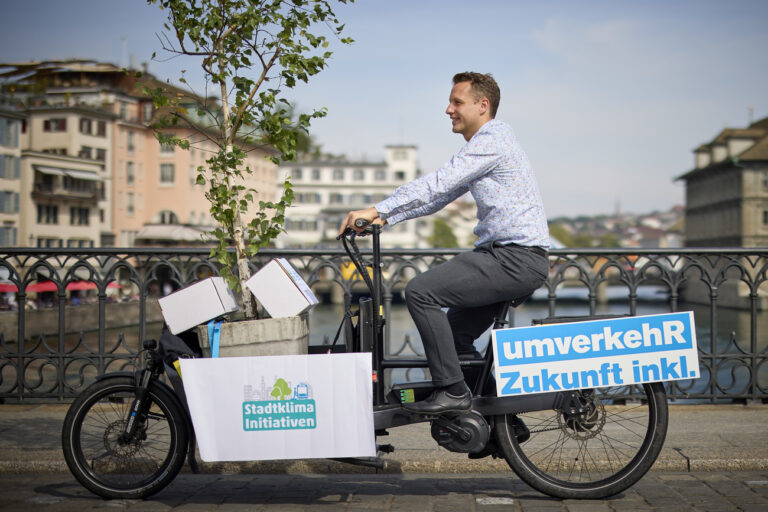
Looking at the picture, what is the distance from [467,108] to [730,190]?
283 feet

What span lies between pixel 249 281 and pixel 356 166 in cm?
13000

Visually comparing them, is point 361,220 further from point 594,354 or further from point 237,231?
point 594,354

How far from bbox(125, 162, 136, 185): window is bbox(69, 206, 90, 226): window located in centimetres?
1033

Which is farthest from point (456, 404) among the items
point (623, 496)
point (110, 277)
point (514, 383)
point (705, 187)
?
point (705, 187)

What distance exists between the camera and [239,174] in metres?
5.09

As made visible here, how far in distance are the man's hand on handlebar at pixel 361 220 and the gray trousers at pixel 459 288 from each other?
0.35 metres

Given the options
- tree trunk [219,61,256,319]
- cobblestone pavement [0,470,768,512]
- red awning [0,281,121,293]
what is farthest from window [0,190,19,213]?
tree trunk [219,61,256,319]

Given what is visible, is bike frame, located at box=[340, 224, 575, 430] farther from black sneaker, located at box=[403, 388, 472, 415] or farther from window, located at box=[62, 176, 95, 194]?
window, located at box=[62, 176, 95, 194]

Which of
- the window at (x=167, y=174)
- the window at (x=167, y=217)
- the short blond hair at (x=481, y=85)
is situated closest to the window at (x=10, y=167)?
the window at (x=167, y=217)

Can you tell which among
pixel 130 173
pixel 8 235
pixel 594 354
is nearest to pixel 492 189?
pixel 594 354

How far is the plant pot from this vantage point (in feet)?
14.5

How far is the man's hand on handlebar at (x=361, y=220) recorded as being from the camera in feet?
13.9

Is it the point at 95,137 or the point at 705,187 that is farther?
the point at 705,187

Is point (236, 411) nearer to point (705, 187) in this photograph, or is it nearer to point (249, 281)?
point (249, 281)
